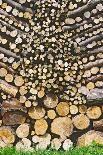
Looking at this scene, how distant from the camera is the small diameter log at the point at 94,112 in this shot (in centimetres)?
421

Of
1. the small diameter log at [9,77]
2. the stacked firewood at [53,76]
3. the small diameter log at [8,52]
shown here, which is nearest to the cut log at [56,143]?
the stacked firewood at [53,76]

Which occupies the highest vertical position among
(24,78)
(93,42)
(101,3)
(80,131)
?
(101,3)

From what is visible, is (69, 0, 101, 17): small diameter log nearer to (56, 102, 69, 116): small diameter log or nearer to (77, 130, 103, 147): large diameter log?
(56, 102, 69, 116): small diameter log

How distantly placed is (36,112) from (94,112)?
1.58 feet

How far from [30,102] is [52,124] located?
260mm

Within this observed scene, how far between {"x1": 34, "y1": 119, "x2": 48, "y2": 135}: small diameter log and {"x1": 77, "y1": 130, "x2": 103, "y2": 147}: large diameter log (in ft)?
1.00

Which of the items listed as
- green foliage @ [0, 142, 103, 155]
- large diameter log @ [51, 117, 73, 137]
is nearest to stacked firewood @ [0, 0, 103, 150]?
large diameter log @ [51, 117, 73, 137]

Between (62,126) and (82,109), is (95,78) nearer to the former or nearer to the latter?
(82,109)

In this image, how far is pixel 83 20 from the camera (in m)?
4.36

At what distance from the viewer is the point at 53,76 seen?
4258mm

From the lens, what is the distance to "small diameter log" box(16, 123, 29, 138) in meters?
4.27

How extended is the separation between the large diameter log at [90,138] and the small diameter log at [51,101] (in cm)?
36

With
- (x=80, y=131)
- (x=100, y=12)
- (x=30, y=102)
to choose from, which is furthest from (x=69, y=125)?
(x=100, y=12)

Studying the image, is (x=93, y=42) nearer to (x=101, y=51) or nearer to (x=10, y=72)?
(x=101, y=51)
